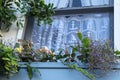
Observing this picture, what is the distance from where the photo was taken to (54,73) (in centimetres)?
220

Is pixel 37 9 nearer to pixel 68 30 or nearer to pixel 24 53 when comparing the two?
pixel 68 30

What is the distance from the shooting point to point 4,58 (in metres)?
2.13

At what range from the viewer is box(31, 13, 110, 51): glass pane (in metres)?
2.65

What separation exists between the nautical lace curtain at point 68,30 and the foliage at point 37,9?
0.30 ft

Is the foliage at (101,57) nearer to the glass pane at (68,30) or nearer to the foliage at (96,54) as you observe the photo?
the foliage at (96,54)

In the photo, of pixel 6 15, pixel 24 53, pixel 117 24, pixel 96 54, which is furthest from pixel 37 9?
pixel 96 54

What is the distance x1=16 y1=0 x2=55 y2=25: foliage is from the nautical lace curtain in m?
0.09

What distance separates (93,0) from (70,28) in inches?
15.8

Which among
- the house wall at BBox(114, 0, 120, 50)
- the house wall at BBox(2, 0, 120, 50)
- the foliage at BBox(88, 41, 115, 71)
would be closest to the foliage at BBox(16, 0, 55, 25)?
the house wall at BBox(2, 0, 120, 50)

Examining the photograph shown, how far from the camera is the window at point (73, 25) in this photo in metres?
2.66

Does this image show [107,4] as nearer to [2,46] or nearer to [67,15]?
[67,15]

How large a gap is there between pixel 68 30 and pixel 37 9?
1.31 feet

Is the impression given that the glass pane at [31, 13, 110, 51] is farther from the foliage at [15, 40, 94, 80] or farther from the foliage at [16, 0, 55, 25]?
the foliage at [15, 40, 94, 80]

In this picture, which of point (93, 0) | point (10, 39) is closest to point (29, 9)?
point (10, 39)
